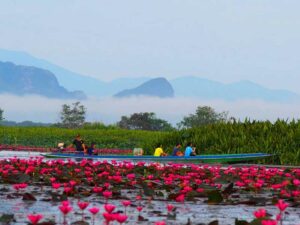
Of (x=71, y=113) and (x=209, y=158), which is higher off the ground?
(x=71, y=113)

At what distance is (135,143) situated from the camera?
58500mm

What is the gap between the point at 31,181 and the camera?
13383 millimetres

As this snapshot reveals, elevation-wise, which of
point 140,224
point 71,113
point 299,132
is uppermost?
point 71,113

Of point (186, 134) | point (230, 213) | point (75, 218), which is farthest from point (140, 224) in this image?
point (186, 134)

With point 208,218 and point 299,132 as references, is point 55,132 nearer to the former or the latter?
point 299,132

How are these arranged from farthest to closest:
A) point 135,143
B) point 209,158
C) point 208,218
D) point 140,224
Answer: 1. point 135,143
2. point 209,158
3. point 208,218
4. point 140,224

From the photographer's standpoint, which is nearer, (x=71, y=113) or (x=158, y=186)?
(x=158, y=186)

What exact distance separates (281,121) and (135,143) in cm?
2565

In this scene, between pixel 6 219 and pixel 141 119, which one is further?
pixel 141 119

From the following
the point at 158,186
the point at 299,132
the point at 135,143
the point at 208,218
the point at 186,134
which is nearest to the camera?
the point at 208,218

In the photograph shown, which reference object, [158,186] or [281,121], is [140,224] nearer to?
[158,186]

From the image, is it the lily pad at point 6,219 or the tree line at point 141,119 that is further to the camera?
the tree line at point 141,119

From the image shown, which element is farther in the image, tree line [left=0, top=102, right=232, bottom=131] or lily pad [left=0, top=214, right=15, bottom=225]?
tree line [left=0, top=102, right=232, bottom=131]

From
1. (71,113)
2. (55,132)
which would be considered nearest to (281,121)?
(55,132)
